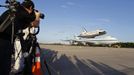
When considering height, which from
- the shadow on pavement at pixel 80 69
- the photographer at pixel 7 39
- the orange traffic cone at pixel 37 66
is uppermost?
the photographer at pixel 7 39

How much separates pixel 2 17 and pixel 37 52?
1256 millimetres

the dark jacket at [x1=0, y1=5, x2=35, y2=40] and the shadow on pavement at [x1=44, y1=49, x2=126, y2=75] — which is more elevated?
the dark jacket at [x1=0, y1=5, x2=35, y2=40]

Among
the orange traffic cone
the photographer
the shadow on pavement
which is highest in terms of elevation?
the photographer

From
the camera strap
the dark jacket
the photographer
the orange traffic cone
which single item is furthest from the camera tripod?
the camera strap

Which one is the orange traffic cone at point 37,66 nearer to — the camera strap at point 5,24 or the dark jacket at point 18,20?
the dark jacket at point 18,20

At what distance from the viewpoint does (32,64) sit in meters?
5.62

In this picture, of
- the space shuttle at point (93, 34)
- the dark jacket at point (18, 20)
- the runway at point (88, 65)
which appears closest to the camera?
the dark jacket at point (18, 20)

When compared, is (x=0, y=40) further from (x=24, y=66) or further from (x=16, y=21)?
(x=24, y=66)

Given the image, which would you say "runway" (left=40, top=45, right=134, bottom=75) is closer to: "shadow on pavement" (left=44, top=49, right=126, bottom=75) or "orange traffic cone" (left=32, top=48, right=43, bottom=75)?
"shadow on pavement" (left=44, top=49, right=126, bottom=75)

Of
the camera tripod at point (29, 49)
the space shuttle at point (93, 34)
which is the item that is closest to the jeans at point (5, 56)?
the camera tripod at point (29, 49)

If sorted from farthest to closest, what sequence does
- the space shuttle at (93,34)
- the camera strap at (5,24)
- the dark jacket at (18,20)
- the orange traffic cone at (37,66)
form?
1. the space shuttle at (93,34)
2. the orange traffic cone at (37,66)
3. the dark jacket at (18,20)
4. the camera strap at (5,24)

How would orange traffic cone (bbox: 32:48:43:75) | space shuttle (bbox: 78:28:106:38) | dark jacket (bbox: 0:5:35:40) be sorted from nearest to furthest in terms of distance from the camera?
dark jacket (bbox: 0:5:35:40), orange traffic cone (bbox: 32:48:43:75), space shuttle (bbox: 78:28:106:38)

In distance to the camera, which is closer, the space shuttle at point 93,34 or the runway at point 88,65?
the runway at point 88,65

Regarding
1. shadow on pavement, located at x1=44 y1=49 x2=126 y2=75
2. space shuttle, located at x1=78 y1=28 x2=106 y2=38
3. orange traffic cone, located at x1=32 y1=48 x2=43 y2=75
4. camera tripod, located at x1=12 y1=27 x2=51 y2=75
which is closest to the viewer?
orange traffic cone, located at x1=32 y1=48 x2=43 y2=75
